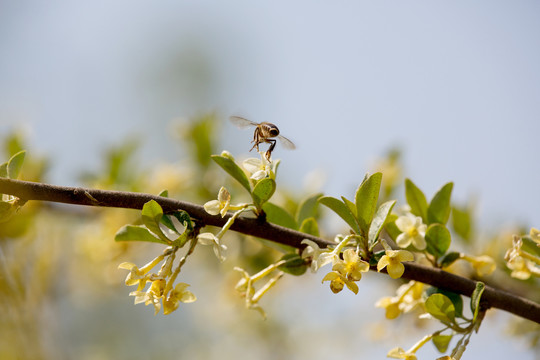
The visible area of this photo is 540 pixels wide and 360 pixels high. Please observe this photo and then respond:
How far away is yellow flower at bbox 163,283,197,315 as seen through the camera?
4.16 feet

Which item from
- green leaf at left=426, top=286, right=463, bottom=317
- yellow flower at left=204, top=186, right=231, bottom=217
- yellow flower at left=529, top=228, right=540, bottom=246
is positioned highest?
yellow flower at left=529, top=228, right=540, bottom=246

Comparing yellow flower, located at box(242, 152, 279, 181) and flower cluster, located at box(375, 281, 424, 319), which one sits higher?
yellow flower, located at box(242, 152, 279, 181)

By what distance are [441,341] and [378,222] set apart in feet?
1.25

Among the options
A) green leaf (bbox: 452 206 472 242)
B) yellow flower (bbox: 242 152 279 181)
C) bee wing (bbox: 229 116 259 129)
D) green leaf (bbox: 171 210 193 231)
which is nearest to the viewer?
green leaf (bbox: 171 210 193 231)

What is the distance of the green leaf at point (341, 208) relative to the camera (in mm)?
1270

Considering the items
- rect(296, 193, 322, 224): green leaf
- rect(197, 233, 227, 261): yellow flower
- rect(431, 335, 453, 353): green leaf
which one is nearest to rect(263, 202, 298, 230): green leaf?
rect(296, 193, 322, 224): green leaf

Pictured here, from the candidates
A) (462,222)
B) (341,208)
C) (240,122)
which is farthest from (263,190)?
(462,222)

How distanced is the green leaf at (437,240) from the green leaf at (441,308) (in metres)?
0.19

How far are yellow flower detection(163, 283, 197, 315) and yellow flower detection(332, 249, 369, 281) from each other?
0.37 m

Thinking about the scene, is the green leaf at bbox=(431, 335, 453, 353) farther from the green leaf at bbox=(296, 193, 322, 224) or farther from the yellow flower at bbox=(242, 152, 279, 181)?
the yellow flower at bbox=(242, 152, 279, 181)

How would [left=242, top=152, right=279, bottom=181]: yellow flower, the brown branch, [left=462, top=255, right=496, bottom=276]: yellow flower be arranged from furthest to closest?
[left=462, top=255, right=496, bottom=276]: yellow flower < [left=242, top=152, right=279, bottom=181]: yellow flower < the brown branch

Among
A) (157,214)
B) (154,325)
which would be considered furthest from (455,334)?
(154,325)

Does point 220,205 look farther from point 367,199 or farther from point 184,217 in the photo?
point 367,199

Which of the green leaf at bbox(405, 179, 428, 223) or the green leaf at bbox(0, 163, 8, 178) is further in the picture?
the green leaf at bbox(405, 179, 428, 223)
